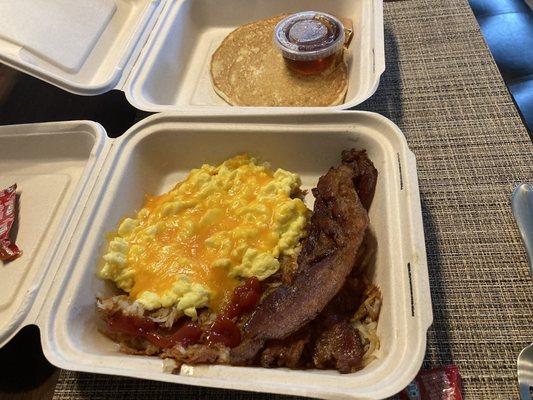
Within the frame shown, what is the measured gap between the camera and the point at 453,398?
52.6 inches

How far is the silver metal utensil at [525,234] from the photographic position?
1.33m

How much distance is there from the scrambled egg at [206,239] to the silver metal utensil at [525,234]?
33.0 inches

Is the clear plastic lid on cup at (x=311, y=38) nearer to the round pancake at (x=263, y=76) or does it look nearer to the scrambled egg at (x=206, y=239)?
the round pancake at (x=263, y=76)

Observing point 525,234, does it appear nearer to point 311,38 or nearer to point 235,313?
point 235,313

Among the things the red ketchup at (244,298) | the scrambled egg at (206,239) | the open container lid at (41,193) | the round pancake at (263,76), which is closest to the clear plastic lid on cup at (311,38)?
the round pancake at (263,76)

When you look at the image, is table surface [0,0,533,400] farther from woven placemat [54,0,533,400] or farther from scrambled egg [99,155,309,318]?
scrambled egg [99,155,309,318]

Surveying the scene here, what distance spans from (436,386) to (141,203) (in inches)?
54.0

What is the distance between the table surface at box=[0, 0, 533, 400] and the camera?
1449mm

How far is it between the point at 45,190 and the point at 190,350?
1201mm

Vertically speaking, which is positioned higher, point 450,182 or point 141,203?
point 141,203

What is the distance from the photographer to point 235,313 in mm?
1481

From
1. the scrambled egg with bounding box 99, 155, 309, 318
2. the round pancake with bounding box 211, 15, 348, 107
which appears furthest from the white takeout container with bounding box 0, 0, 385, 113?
the scrambled egg with bounding box 99, 155, 309, 318

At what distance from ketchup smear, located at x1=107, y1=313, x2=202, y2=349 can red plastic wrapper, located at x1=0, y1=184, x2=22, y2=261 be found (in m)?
0.65

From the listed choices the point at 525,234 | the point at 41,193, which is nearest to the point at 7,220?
the point at 41,193
